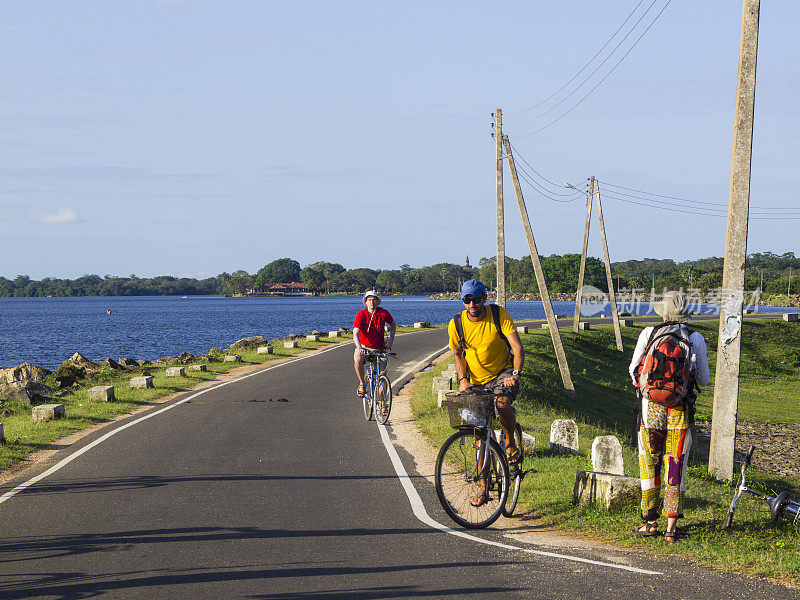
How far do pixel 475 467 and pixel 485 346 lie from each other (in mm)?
1149

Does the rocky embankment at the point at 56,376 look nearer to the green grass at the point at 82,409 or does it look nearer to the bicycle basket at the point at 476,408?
the green grass at the point at 82,409

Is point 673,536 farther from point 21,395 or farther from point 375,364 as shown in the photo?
point 21,395

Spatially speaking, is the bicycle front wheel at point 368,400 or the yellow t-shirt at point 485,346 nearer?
the yellow t-shirt at point 485,346

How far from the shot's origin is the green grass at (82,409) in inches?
454

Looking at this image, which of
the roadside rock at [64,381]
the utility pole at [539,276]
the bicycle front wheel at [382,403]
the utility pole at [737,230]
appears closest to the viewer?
the utility pole at [737,230]

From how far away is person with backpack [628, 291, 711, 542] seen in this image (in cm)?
641

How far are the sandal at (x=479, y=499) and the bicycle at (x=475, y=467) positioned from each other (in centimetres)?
1

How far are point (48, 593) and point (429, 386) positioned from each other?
1337cm

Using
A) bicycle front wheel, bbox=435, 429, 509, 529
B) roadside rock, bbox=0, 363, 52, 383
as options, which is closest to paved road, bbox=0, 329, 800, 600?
bicycle front wheel, bbox=435, 429, 509, 529

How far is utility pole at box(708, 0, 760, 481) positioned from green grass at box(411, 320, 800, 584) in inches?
47.1

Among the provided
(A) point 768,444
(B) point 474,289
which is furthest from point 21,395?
(A) point 768,444

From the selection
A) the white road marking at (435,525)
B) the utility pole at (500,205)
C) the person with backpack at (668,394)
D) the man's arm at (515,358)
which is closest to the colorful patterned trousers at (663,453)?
the person with backpack at (668,394)

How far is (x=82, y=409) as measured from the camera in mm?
15203

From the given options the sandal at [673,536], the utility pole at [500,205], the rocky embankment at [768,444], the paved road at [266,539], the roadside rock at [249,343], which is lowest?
the rocky embankment at [768,444]
